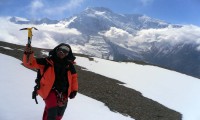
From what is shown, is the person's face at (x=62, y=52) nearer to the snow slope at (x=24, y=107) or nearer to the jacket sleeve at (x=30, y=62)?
the jacket sleeve at (x=30, y=62)

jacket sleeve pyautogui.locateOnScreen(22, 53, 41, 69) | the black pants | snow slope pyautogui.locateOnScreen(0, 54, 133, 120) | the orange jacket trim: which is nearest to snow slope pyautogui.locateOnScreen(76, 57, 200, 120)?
snow slope pyautogui.locateOnScreen(0, 54, 133, 120)

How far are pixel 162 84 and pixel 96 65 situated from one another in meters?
14.2

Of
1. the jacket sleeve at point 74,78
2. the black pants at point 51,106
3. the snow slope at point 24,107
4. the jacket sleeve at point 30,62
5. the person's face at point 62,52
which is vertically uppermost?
the person's face at point 62,52

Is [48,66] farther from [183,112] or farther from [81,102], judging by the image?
[183,112]

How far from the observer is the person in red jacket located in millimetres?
10539

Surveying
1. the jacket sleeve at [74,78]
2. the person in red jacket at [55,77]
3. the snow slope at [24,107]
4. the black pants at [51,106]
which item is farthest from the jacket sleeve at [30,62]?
the snow slope at [24,107]

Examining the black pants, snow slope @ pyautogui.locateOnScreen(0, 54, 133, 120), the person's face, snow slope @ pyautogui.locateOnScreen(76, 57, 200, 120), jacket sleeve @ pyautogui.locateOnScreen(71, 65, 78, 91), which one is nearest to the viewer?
the black pants

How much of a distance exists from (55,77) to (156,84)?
42.2 metres

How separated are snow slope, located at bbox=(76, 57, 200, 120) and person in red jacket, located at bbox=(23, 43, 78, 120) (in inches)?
863

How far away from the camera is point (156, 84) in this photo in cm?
5150

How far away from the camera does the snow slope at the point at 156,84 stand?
38.0 meters

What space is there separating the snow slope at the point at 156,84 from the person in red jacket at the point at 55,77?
21931 millimetres

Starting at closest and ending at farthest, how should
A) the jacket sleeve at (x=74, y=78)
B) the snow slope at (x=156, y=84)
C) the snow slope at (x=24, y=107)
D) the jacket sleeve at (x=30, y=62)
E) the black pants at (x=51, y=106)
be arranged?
the jacket sleeve at (x=30, y=62), the black pants at (x=51, y=106), the jacket sleeve at (x=74, y=78), the snow slope at (x=24, y=107), the snow slope at (x=156, y=84)

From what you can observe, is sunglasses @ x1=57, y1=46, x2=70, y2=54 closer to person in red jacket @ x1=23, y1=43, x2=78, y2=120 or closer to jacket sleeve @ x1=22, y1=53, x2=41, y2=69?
person in red jacket @ x1=23, y1=43, x2=78, y2=120
